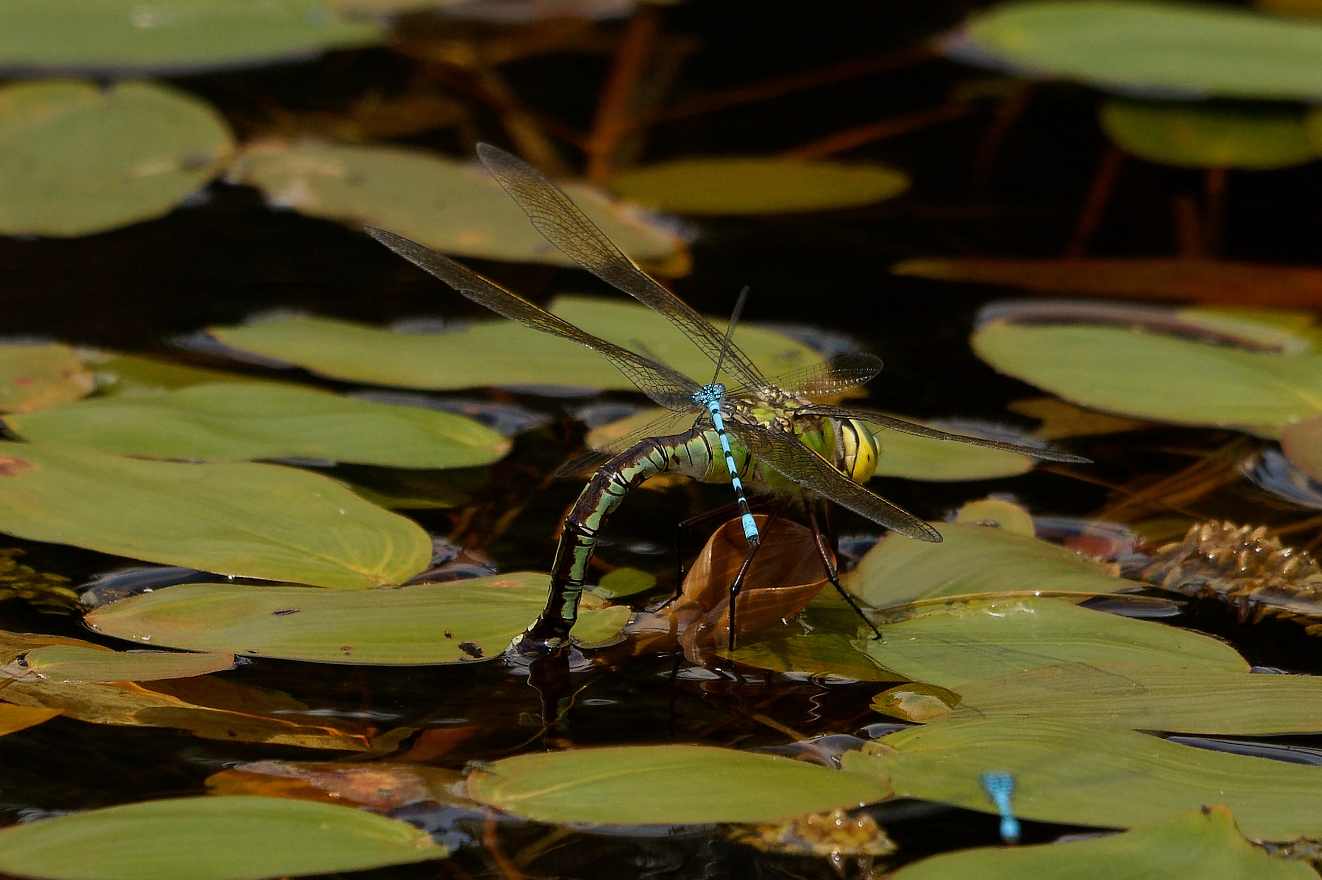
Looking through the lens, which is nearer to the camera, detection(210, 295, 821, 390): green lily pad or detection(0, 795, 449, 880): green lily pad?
detection(0, 795, 449, 880): green lily pad

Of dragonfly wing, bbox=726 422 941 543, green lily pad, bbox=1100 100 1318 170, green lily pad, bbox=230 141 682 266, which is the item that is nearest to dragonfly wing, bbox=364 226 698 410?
Result: dragonfly wing, bbox=726 422 941 543

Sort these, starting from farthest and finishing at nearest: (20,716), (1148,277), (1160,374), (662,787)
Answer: (1148,277), (1160,374), (20,716), (662,787)

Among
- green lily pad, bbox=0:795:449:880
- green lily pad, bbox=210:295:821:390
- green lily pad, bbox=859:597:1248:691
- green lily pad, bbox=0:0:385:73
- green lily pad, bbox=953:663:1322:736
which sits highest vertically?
green lily pad, bbox=0:0:385:73

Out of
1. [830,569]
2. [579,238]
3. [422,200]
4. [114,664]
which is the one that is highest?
[422,200]

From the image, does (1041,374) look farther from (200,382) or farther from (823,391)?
(200,382)

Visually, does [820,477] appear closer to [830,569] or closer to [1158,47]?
[830,569]

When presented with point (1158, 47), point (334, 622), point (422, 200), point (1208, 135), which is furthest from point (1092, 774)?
point (1158, 47)

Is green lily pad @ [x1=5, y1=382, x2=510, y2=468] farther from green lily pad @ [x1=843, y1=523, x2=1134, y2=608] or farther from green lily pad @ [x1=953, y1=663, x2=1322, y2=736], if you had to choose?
green lily pad @ [x1=953, y1=663, x2=1322, y2=736]
